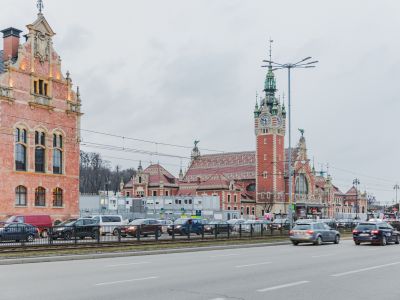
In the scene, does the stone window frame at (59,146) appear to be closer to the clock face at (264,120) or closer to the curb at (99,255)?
the curb at (99,255)

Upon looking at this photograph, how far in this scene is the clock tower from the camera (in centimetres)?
12038

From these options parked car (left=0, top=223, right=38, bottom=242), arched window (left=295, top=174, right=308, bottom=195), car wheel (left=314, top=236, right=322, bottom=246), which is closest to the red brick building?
parked car (left=0, top=223, right=38, bottom=242)

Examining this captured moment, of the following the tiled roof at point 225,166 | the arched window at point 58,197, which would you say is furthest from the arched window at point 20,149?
the tiled roof at point 225,166

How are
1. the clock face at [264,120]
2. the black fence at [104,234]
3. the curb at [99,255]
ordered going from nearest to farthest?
1. the curb at [99,255]
2. the black fence at [104,234]
3. the clock face at [264,120]

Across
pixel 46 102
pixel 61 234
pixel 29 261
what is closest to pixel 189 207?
pixel 46 102

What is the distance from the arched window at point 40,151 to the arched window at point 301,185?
8115 centimetres

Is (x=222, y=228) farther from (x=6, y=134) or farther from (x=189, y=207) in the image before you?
(x=189, y=207)

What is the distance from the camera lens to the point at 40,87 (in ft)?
182

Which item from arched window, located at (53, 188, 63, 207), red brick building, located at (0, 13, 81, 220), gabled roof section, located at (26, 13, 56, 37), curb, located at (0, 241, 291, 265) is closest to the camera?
curb, located at (0, 241, 291, 265)

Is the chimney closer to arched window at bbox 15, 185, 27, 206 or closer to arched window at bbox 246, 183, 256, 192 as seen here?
arched window at bbox 15, 185, 27, 206

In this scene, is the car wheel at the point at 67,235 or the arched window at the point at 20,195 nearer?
the car wheel at the point at 67,235

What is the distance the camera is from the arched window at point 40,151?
5466 centimetres

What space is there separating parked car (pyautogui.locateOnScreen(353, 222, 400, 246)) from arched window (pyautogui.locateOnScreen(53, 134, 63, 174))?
33023 mm

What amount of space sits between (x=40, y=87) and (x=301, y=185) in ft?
279
